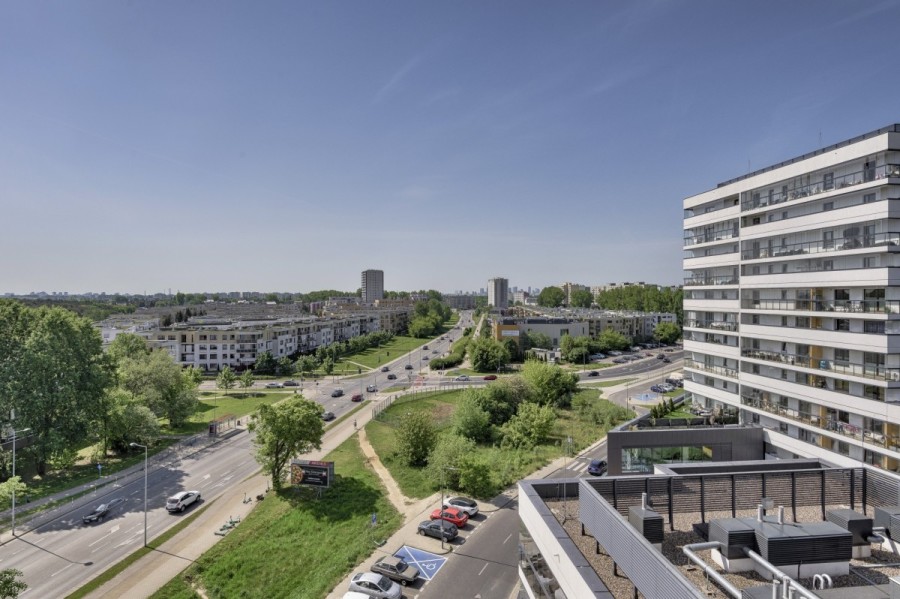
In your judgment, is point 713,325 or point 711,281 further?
point 711,281

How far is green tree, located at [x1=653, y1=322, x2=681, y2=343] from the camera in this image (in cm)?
13325

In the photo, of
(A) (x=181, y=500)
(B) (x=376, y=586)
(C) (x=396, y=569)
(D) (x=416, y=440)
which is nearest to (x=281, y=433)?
(A) (x=181, y=500)

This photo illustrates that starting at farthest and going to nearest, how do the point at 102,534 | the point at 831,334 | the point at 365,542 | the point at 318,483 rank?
the point at 318,483 → the point at 102,534 → the point at 365,542 → the point at 831,334

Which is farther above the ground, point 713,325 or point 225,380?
point 713,325

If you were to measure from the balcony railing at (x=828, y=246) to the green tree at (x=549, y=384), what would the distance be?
37.9m

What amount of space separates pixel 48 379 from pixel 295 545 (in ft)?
106

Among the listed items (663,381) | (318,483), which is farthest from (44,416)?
(663,381)

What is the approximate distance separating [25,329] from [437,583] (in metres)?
50.6

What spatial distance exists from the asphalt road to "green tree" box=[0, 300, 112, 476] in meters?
8.77

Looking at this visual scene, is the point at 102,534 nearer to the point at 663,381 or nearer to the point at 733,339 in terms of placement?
the point at 733,339

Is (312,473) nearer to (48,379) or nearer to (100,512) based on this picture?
(100,512)

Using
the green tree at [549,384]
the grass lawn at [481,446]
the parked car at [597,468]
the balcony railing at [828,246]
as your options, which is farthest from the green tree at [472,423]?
the balcony railing at [828,246]

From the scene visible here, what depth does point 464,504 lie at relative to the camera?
35.8m

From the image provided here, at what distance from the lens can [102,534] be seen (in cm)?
3506
